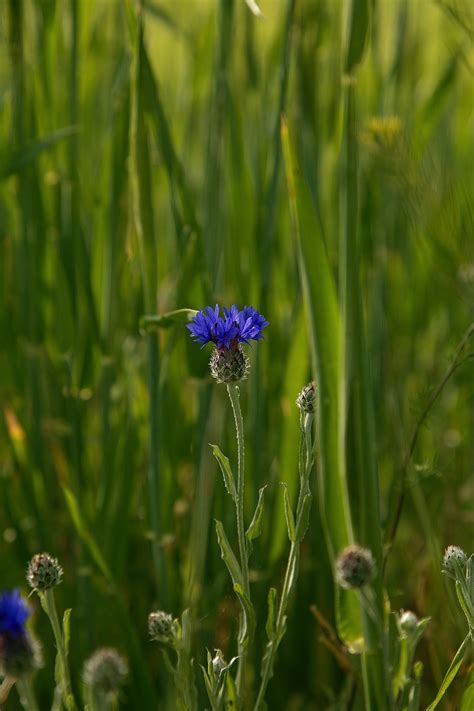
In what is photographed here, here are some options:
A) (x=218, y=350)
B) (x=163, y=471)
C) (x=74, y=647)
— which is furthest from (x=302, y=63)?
(x=74, y=647)

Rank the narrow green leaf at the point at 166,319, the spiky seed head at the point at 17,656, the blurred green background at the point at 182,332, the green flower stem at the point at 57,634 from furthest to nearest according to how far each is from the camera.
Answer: the blurred green background at the point at 182,332 → the narrow green leaf at the point at 166,319 → the green flower stem at the point at 57,634 → the spiky seed head at the point at 17,656

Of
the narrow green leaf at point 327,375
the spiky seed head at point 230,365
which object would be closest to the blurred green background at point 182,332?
the narrow green leaf at point 327,375

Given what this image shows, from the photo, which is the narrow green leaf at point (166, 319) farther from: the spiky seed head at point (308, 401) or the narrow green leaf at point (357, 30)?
the narrow green leaf at point (357, 30)

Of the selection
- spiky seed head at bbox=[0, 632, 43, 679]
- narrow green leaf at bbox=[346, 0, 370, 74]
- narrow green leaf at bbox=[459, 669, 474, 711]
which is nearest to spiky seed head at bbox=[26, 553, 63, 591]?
spiky seed head at bbox=[0, 632, 43, 679]

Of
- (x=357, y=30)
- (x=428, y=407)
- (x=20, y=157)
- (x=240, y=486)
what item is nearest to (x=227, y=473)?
(x=240, y=486)

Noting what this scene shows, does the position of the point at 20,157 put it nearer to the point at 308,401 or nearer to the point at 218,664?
the point at 308,401

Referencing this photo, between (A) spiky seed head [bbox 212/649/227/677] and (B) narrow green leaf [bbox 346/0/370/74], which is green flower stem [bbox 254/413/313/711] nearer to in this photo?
(A) spiky seed head [bbox 212/649/227/677]
